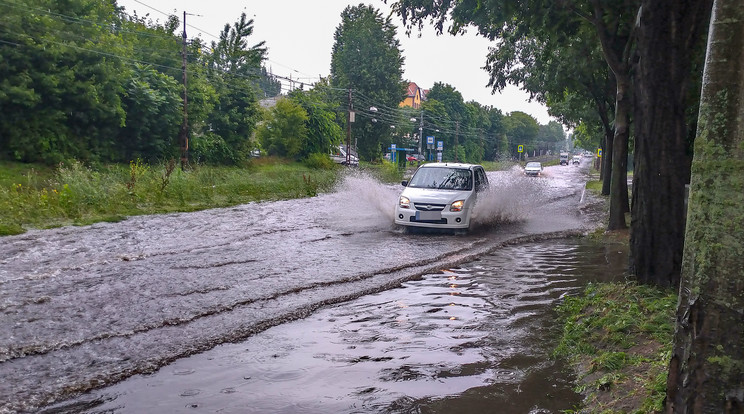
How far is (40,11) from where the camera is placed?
30.6m

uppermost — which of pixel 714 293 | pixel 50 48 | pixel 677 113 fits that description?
pixel 50 48

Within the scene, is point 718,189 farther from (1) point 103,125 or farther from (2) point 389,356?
(1) point 103,125

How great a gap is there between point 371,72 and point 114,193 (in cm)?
5201

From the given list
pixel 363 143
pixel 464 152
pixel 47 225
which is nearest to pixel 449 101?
pixel 464 152

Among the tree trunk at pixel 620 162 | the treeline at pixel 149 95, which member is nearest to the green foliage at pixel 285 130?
the treeline at pixel 149 95

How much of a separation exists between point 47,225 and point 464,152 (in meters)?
95.5

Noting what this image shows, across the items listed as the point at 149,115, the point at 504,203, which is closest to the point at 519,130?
the point at 149,115

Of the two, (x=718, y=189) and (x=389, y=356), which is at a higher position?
(x=718, y=189)

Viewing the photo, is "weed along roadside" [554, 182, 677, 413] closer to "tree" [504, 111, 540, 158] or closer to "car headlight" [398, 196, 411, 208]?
"car headlight" [398, 196, 411, 208]

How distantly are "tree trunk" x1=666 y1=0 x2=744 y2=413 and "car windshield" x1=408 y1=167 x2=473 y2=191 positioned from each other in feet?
38.2

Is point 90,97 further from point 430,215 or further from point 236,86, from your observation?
point 430,215

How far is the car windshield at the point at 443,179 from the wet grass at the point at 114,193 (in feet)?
27.4

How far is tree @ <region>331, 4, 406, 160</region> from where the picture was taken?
6788 centimetres

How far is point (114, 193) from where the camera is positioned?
19234mm
